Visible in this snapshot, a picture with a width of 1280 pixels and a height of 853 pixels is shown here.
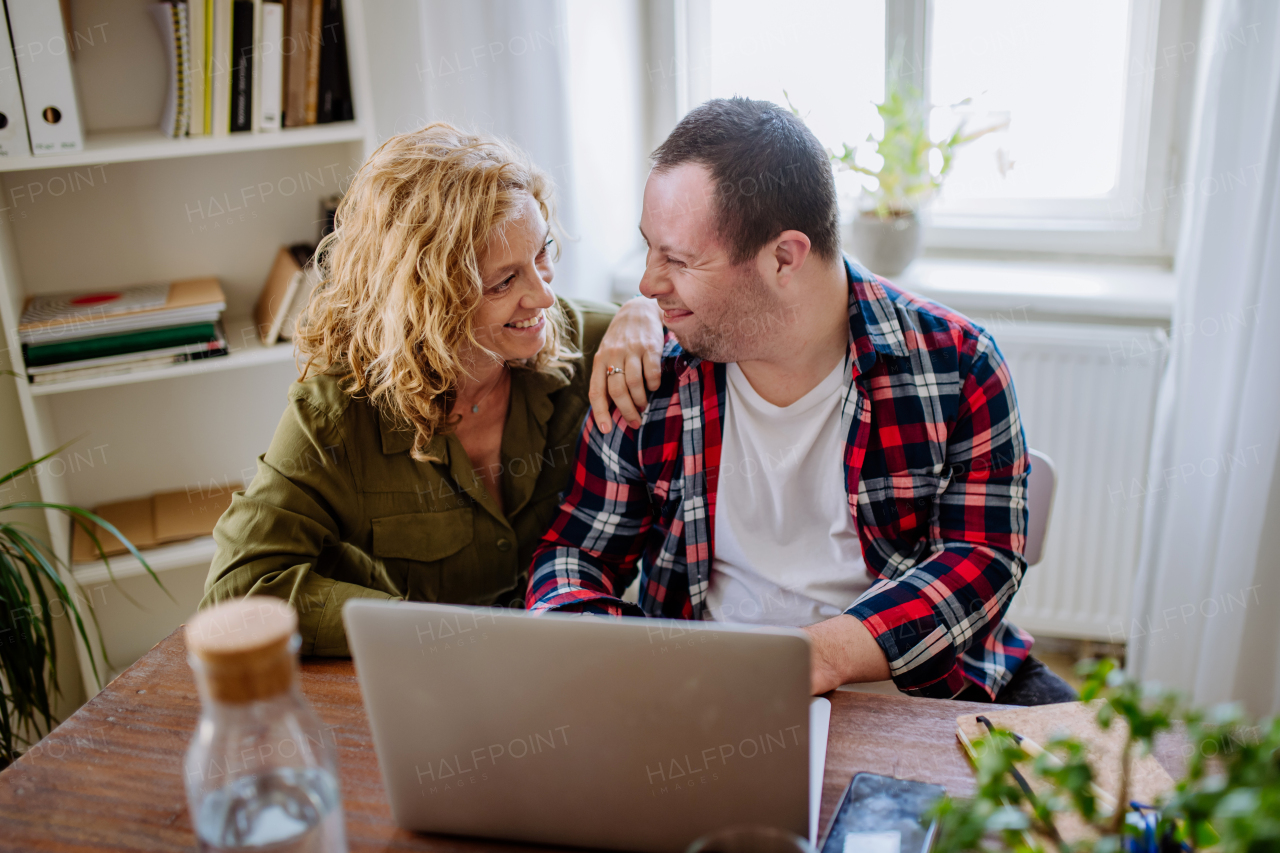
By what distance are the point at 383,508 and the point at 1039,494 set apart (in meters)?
0.98

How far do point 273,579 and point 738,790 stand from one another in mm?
729

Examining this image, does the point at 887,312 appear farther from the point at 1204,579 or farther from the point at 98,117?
the point at 98,117

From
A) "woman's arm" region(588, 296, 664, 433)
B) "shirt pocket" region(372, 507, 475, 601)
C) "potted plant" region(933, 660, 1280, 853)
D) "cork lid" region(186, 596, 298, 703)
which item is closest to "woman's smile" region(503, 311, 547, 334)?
"woman's arm" region(588, 296, 664, 433)

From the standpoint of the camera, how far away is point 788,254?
1.40 metres

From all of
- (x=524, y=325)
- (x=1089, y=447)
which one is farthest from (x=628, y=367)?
(x=1089, y=447)

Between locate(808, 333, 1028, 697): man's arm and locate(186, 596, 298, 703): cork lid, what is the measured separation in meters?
0.72

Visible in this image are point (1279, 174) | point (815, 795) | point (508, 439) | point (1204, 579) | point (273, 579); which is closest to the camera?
point (815, 795)

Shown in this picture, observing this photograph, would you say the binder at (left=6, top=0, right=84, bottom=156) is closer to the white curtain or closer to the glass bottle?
the glass bottle

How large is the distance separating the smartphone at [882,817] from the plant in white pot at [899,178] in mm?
1564

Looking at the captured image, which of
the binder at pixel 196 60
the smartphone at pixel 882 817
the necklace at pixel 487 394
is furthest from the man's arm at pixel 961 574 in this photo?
the binder at pixel 196 60

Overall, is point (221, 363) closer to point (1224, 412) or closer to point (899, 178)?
point (899, 178)

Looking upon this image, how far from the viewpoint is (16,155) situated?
70.2 inches

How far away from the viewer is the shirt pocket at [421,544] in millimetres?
1492

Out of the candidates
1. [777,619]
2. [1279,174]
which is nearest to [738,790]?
[777,619]
